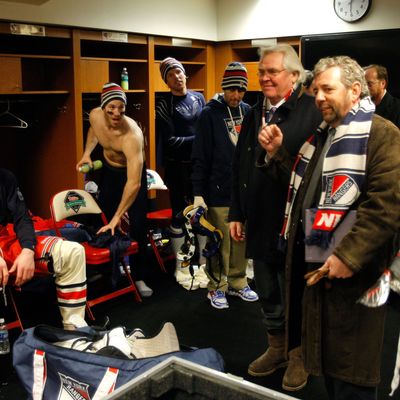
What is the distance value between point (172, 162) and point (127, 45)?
142 centimetres

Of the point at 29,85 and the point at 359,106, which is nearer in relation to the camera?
the point at 359,106

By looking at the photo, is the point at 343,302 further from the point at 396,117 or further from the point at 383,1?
the point at 383,1

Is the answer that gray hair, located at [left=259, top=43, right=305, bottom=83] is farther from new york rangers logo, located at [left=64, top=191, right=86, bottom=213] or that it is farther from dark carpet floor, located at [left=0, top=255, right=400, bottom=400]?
new york rangers logo, located at [left=64, top=191, right=86, bottom=213]

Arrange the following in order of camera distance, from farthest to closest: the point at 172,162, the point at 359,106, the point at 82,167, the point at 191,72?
the point at 191,72, the point at 172,162, the point at 82,167, the point at 359,106

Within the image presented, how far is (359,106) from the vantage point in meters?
1.88

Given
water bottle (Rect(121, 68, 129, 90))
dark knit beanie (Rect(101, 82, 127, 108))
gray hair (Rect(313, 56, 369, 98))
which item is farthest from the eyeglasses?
water bottle (Rect(121, 68, 129, 90))

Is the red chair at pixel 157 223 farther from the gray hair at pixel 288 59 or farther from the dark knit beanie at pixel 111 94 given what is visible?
the gray hair at pixel 288 59

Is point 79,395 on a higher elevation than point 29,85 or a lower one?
lower

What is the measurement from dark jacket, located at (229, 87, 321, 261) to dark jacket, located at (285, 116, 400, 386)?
0.40m

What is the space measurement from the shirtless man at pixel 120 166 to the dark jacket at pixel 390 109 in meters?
1.73

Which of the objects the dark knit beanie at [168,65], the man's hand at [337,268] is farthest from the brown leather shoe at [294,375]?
the dark knit beanie at [168,65]

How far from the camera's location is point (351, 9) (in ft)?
16.2

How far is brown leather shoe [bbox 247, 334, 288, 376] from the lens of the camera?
2.77 metres

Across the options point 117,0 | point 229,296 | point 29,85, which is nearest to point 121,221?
point 229,296
